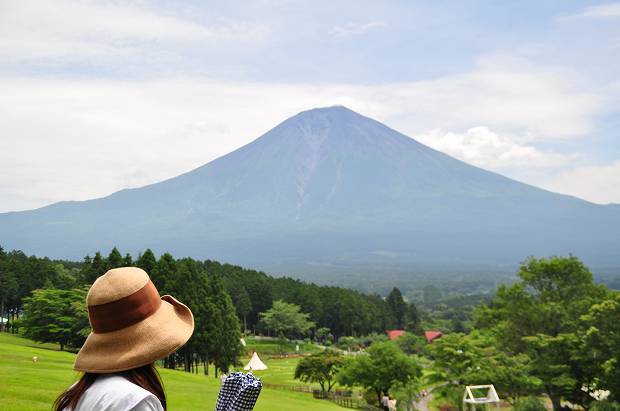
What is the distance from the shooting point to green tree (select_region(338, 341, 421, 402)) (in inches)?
1474

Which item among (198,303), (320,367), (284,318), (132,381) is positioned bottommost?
(320,367)

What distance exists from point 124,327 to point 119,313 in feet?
0.26

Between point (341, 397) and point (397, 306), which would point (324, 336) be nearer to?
point (397, 306)

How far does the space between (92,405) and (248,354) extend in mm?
59711

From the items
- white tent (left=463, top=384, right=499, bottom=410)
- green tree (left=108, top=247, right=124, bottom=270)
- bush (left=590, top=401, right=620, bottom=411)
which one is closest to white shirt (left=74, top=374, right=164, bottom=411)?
white tent (left=463, top=384, right=499, bottom=410)

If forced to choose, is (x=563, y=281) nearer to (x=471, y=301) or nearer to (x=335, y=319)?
(x=335, y=319)

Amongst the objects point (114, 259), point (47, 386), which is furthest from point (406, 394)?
point (47, 386)

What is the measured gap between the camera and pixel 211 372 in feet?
160

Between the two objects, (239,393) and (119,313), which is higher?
(119,313)

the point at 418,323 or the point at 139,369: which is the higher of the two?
the point at 139,369

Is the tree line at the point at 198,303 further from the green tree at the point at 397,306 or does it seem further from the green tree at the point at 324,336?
the green tree at the point at 397,306

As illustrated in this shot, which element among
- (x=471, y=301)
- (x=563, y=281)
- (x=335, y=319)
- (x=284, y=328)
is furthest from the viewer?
(x=471, y=301)

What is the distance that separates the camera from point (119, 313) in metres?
3.49

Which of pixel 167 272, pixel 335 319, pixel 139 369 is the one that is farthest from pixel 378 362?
pixel 335 319
